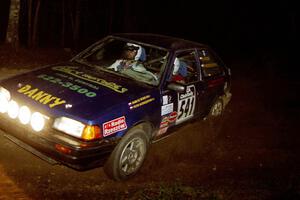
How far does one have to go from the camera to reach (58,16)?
16.7m

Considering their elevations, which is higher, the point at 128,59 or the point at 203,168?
the point at 128,59

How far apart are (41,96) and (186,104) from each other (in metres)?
2.12

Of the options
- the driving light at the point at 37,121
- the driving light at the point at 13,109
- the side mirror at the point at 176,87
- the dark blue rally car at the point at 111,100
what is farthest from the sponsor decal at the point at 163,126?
the driving light at the point at 13,109

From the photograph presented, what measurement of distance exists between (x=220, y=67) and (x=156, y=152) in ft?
6.54

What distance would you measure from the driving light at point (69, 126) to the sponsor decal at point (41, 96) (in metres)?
0.21

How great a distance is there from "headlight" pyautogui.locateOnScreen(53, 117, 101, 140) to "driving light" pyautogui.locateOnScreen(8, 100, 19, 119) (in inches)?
23.9

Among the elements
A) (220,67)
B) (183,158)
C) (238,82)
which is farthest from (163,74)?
(238,82)

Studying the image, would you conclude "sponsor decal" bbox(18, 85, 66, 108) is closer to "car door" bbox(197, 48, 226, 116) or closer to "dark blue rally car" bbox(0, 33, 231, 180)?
"dark blue rally car" bbox(0, 33, 231, 180)

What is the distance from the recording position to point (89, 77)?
17.2ft

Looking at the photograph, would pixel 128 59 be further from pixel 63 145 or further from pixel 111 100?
pixel 63 145

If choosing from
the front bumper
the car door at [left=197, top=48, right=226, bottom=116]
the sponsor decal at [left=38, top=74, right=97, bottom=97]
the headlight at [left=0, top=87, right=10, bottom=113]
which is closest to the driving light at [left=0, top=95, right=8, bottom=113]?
Answer: the headlight at [left=0, top=87, right=10, bottom=113]

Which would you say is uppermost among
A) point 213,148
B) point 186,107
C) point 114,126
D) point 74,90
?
point 74,90

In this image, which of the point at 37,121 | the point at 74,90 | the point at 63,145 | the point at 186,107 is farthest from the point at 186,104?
the point at 37,121

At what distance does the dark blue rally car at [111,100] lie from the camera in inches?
170
